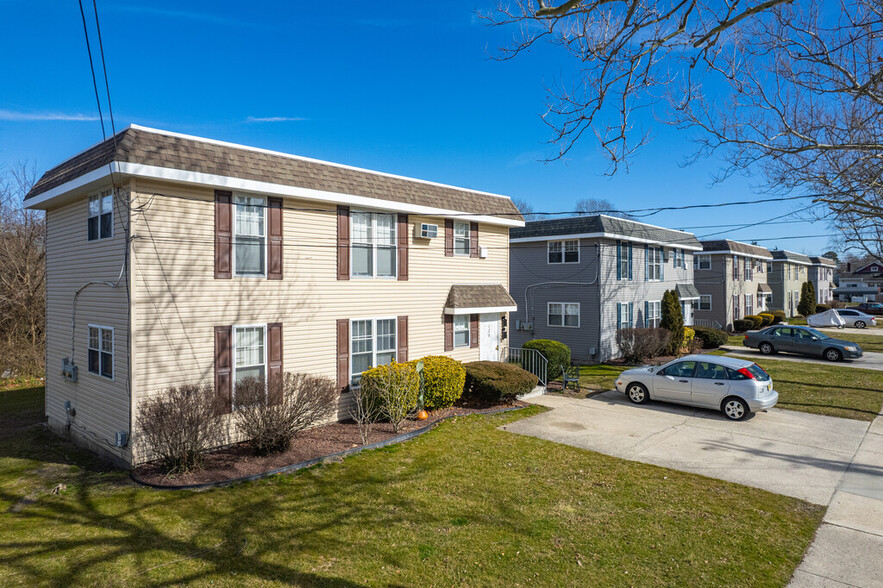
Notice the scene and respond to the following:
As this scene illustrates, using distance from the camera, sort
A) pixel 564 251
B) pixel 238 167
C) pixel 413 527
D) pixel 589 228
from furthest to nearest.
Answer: pixel 564 251
pixel 589 228
pixel 238 167
pixel 413 527

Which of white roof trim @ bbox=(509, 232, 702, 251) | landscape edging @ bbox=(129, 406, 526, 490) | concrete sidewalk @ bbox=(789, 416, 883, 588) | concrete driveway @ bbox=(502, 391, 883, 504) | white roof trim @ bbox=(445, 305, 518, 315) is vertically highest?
white roof trim @ bbox=(509, 232, 702, 251)

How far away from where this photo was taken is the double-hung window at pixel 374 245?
1264 cm

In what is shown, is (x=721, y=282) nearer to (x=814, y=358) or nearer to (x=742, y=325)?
(x=742, y=325)

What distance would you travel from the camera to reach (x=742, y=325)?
113ft

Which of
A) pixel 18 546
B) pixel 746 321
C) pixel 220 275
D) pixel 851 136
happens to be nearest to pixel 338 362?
pixel 220 275

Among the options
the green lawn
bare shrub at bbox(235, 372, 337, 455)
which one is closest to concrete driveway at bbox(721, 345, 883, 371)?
the green lawn

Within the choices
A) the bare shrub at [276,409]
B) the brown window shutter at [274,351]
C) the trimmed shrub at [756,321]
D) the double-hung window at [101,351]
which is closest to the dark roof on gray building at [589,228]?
the brown window shutter at [274,351]

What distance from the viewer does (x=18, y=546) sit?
6395mm

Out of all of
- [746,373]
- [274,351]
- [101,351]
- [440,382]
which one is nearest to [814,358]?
[746,373]

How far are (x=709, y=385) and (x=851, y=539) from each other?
687 cm

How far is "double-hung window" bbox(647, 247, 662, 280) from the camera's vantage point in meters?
25.7

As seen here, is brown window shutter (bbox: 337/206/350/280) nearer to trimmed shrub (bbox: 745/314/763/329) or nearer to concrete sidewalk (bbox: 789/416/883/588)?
concrete sidewalk (bbox: 789/416/883/588)

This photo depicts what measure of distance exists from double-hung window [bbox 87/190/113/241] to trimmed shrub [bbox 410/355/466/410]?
23.5ft

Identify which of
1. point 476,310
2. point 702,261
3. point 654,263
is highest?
point 702,261
